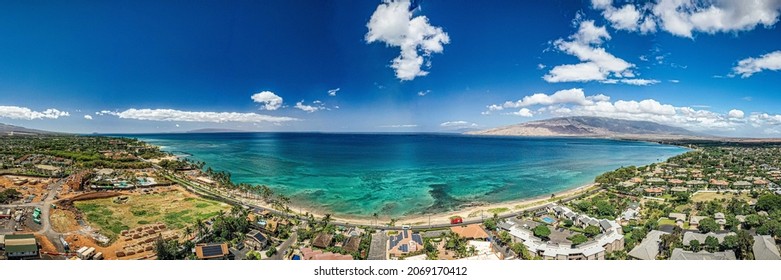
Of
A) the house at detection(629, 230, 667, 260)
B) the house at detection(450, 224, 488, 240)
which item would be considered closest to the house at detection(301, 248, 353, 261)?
the house at detection(450, 224, 488, 240)

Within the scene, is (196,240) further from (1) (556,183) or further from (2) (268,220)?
(1) (556,183)

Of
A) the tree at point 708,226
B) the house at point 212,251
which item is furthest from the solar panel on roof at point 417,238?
the tree at point 708,226

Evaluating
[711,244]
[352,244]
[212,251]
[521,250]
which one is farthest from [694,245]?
[212,251]

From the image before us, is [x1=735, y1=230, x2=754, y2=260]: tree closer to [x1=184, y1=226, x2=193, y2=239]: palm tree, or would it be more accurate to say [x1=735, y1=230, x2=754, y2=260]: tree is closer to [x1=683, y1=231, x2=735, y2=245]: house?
[x1=683, y1=231, x2=735, y2=245]: house

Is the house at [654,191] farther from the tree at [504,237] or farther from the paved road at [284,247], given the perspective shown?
the paved road at [284,247]

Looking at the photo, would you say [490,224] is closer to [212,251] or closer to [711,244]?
[711,244]

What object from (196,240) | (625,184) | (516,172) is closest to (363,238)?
(196,240)

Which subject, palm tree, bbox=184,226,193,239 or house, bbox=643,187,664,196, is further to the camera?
house, bbox=643,187,664,196
